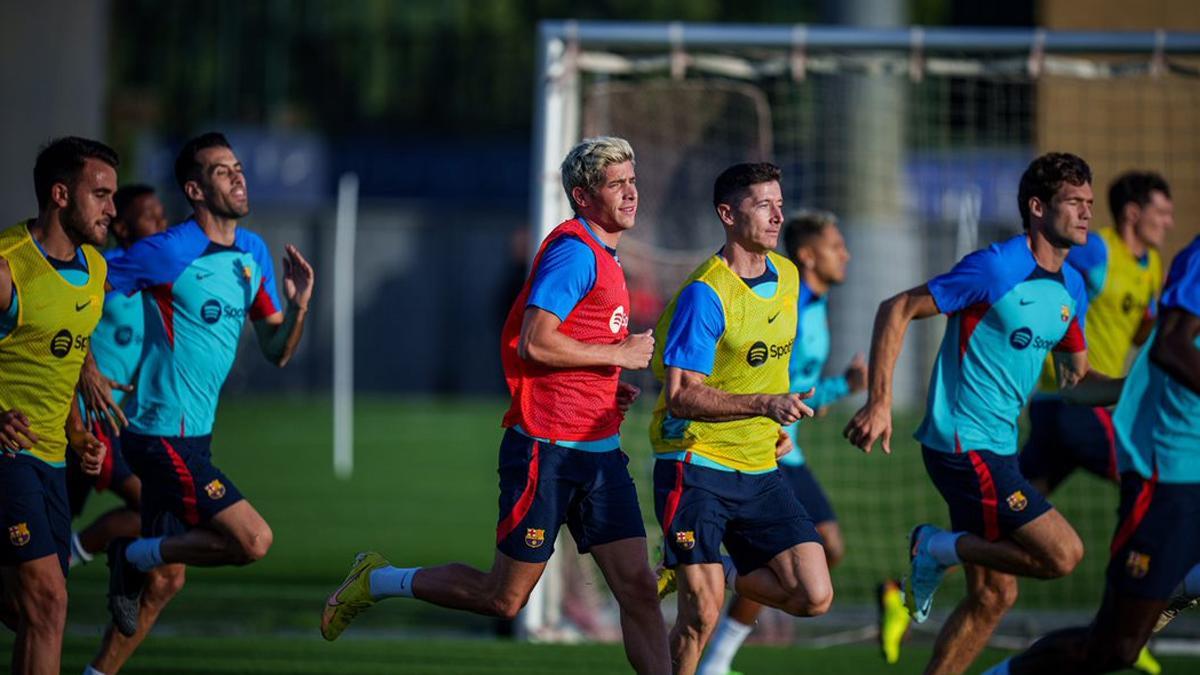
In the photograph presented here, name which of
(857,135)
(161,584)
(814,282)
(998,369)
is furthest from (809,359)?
(857,135)

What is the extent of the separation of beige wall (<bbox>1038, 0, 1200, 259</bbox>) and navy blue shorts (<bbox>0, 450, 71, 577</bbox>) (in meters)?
8.69

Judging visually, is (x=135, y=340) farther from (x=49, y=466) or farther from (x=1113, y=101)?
(x=1113, y=101)

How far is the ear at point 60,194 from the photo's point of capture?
6.20 metres

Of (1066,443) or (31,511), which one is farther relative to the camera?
(1066,443)

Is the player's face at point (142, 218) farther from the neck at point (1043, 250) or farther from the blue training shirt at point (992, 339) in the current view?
the neck at point (1043, 250)

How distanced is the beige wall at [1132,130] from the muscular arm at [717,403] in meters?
7.22

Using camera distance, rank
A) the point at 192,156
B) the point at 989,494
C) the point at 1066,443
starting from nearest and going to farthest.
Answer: the point at 989,494 < the point at 192,156 < the point at 1066,443

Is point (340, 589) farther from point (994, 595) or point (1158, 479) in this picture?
point (1158, 479)

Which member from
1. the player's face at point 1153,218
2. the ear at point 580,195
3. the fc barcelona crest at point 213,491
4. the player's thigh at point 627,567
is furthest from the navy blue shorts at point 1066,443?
the fc barcelona crest at point 213,491

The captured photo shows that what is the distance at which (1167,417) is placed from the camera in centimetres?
554

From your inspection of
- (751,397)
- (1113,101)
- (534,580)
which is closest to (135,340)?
(534,580)

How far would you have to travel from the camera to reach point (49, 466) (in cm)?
616

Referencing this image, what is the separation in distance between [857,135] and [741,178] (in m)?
10.4

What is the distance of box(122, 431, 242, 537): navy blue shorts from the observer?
22.4ft
